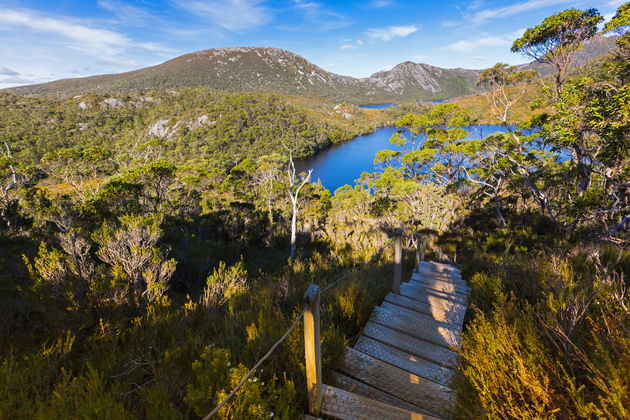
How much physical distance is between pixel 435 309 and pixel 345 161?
195ft

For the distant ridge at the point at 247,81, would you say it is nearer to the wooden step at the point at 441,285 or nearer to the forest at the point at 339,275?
the forest at the point at 339,275

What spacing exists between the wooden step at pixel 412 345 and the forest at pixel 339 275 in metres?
0.26

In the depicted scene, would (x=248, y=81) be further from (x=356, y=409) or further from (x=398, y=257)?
(x=356, y=409)

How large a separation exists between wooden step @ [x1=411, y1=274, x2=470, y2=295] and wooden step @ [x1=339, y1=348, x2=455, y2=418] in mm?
2294

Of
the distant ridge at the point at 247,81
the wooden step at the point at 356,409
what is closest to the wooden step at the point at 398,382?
the wooden step at the point at 356,409

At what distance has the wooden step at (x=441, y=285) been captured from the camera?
4.21 m

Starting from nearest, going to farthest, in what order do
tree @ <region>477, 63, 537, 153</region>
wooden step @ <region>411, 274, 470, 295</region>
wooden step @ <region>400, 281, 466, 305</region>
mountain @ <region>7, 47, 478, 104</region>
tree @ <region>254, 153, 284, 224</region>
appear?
wooden step @ <region>400, 281, 466, 305</region> → wooden step @ <region>411, 274, 470, 295</region> → tree @ <region>477, 63, 537, 153</region> → tree @ <region>254, 153, 284, 224</region> → mountain @ <region>7, 47, 478, 104</region>

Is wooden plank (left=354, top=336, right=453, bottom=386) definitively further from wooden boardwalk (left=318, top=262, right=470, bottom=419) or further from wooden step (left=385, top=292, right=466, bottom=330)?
wooden step (left=385, top=292, right=466, bottom=330)

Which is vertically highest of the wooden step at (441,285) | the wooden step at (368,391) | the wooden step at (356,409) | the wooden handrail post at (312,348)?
the wooden handrail post at (312,348)

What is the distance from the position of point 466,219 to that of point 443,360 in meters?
14.4

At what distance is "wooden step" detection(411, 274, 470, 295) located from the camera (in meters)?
4.21

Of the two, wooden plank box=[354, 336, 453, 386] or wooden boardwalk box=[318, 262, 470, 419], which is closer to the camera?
wooden boardwalk box=[318, 262, 470, 419]

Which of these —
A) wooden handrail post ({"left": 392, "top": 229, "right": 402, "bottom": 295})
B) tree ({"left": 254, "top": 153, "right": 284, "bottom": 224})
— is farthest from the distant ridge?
wooden handrail post ({"left": 392, "top": 229, "right": 402, "bottom": 295})

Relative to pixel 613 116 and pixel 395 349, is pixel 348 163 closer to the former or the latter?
pixel 613 116
